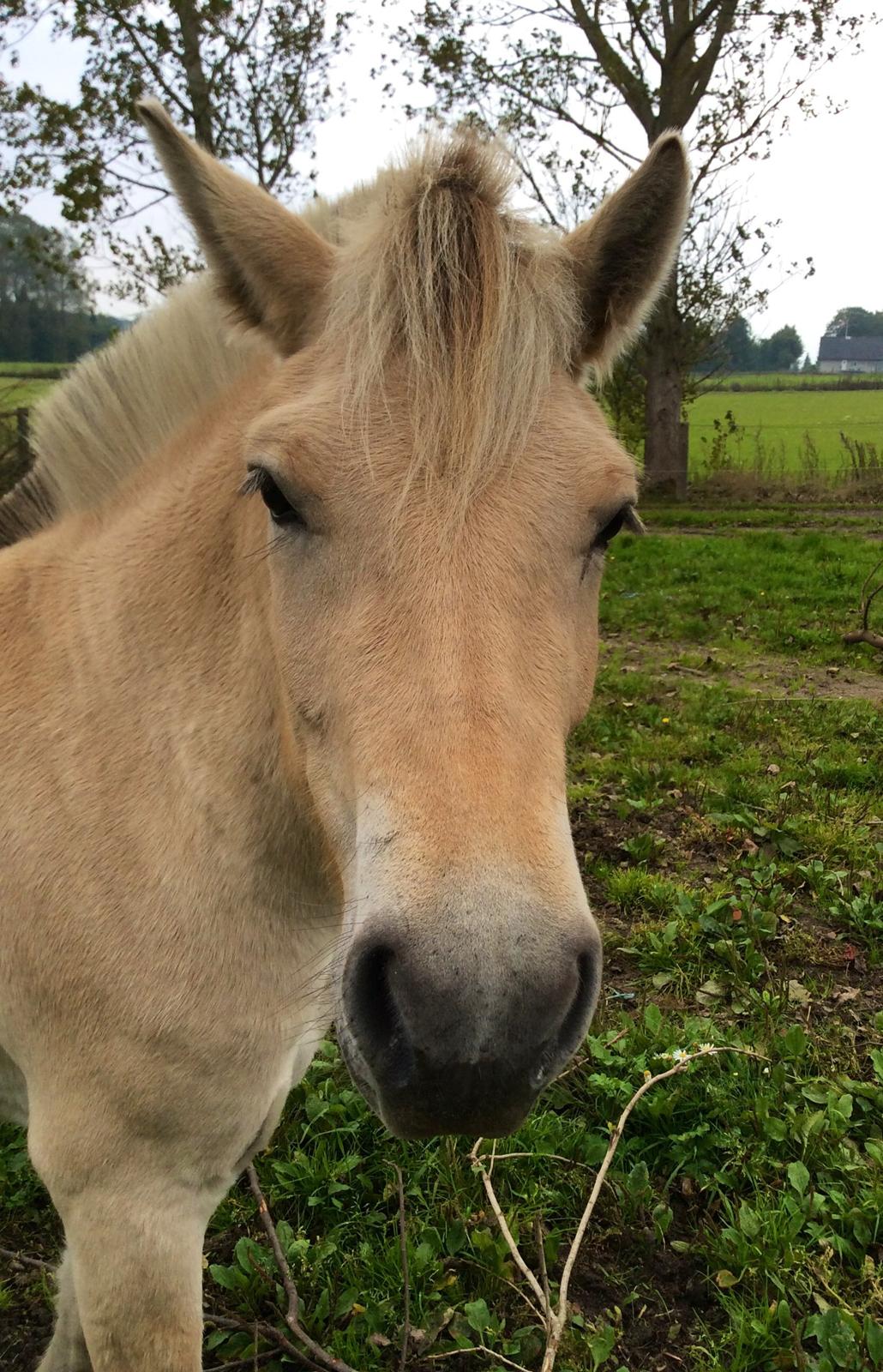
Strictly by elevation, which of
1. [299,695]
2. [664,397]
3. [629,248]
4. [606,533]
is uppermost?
[664,397]

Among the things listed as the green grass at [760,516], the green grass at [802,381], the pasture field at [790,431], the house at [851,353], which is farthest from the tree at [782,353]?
the green grass at [760,516]

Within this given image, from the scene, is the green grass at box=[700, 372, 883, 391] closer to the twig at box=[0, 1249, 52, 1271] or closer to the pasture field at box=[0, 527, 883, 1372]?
the pasture field at box=[0, 527, 883, 1372]

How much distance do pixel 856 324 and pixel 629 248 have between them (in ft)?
208

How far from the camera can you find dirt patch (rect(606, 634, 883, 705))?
6.80 m

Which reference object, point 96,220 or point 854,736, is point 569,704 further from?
point 96,220

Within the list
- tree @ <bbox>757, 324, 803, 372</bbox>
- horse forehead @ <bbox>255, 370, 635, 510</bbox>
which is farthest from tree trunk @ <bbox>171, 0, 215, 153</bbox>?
tree @ <bbox>757, 324, 803, 372</bbox>

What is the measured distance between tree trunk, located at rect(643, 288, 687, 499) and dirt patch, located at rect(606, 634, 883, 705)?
9.74 metres

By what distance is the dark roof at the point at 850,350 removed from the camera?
177 feet

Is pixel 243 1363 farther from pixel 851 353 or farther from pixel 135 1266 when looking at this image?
pixel 851 353


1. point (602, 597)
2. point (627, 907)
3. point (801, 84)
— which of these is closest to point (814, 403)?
point (801, 84)

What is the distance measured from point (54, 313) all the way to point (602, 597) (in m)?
24.5

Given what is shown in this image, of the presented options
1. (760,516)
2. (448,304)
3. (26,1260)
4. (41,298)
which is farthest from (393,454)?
(41,298)

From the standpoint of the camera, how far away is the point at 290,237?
1.86 metres

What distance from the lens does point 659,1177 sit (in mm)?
2834
